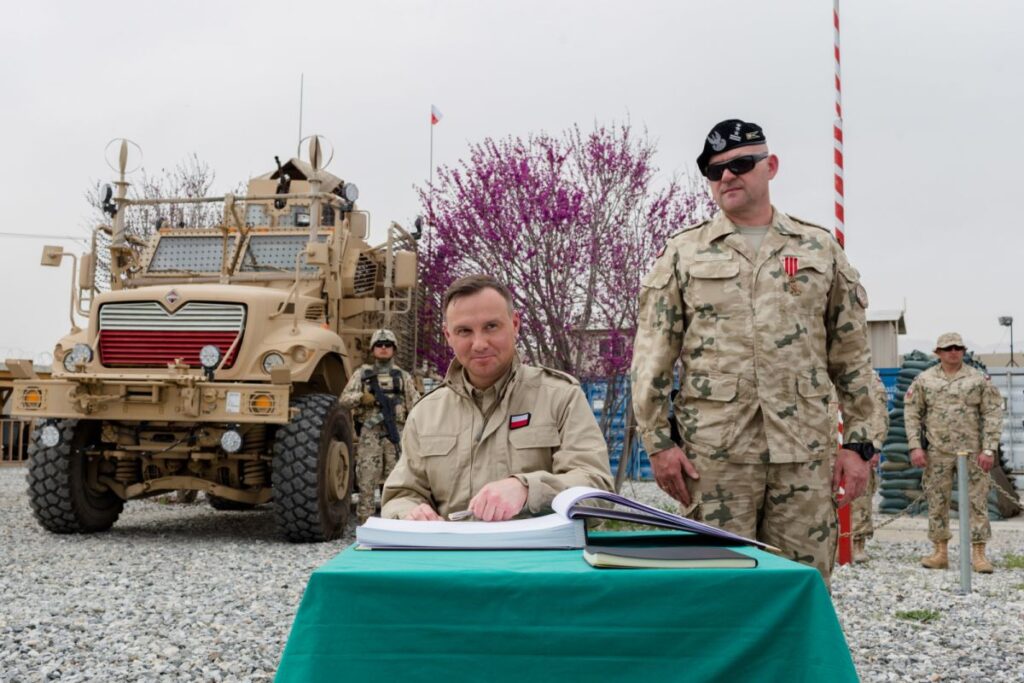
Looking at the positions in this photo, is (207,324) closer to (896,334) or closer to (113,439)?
(113,439)

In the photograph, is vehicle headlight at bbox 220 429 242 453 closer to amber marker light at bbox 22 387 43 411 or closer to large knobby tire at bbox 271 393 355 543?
large knobby tire at bbox 271 393 355 543

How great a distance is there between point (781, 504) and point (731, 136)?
975mm

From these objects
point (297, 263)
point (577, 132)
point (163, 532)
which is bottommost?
point (163, 532)

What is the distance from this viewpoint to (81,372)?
7.34 meters

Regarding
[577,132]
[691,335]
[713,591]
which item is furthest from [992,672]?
[577,132]

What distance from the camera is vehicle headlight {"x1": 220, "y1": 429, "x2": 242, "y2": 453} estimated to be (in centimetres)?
702

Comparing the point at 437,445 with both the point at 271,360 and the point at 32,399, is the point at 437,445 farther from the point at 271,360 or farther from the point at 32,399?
the point at 32,399

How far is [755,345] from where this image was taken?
281cm

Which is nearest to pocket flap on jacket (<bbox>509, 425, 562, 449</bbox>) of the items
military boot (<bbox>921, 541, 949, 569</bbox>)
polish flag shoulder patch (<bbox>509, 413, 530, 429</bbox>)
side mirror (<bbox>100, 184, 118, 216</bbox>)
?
polish flag shoulder patch (<bbox>509, 413, 530, 429</bbox>)

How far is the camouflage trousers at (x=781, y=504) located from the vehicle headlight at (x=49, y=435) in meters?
5.82

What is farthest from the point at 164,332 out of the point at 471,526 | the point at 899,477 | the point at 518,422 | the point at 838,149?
the point at 899,477

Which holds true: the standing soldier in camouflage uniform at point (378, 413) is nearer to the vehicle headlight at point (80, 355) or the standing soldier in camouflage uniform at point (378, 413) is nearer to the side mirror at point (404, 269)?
the side mirror at point (404, 269)

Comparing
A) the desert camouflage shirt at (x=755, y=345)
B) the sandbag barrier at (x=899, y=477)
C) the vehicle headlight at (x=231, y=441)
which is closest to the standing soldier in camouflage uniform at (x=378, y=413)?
the vehicle headlight at (x=231, y=441)

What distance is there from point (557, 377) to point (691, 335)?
762 millimetres
